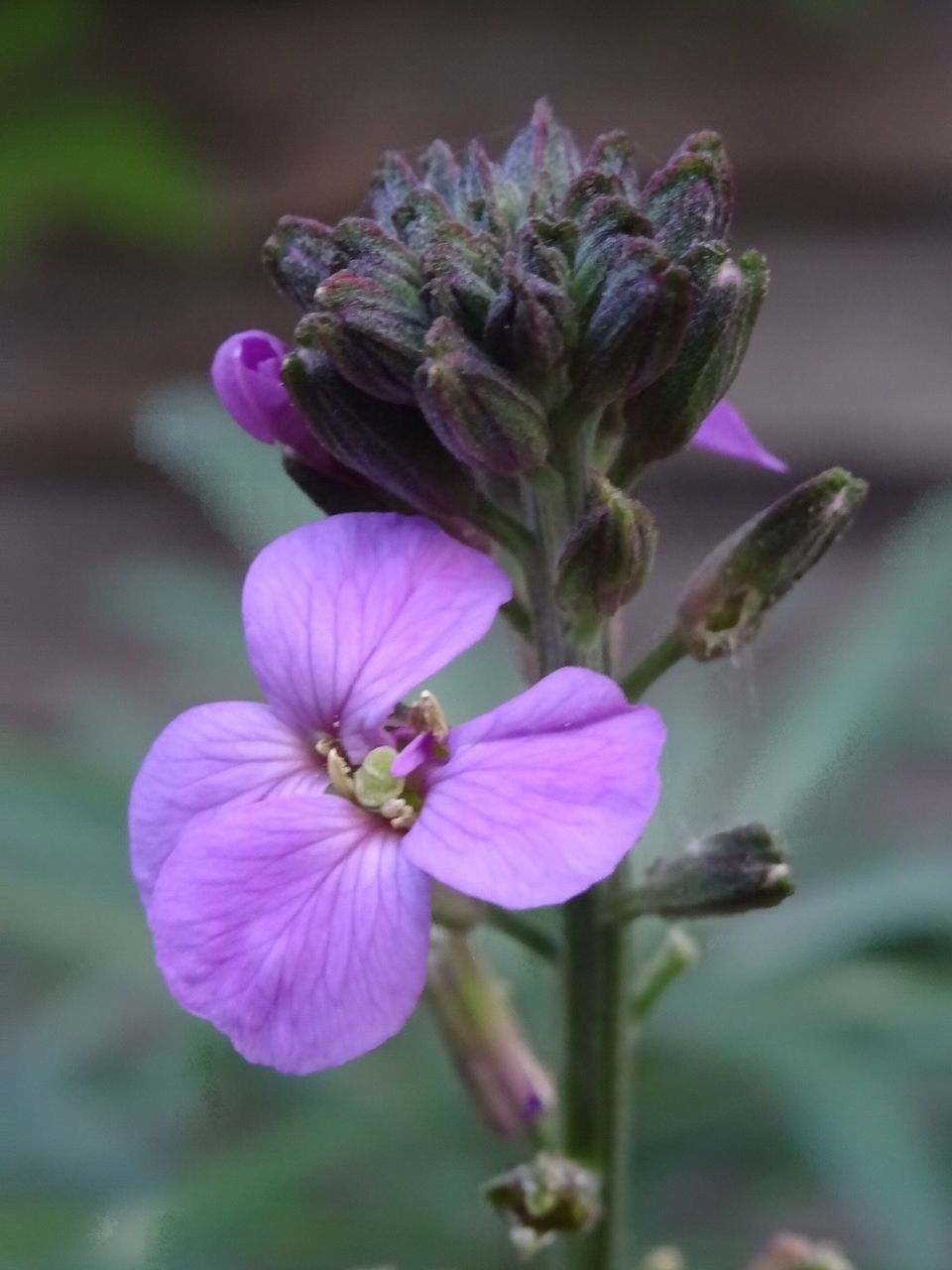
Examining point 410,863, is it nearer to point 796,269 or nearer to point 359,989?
point 359,989

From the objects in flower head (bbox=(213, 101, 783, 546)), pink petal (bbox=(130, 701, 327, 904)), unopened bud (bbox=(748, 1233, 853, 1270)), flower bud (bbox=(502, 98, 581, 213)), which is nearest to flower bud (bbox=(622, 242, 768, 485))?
flower head (bbox=(213, 101, 783, 546))

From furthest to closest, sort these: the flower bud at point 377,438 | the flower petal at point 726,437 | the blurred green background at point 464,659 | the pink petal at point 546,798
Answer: the blurred green background at point 464,659
the flower petal at point 726,437
the flower bud at point 377,438
the pink petal at point 546,798

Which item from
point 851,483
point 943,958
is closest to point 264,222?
point 943,958

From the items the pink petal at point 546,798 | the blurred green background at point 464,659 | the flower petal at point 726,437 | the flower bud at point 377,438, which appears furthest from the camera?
the blurred green background at point 464,659

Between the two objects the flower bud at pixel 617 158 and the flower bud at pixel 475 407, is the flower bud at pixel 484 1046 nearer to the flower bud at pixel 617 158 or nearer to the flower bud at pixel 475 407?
the flower bud at pixel 475 407

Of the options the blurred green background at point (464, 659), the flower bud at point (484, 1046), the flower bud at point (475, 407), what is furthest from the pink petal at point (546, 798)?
the blurred green background at point (464, 659)

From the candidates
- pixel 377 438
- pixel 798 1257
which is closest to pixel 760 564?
pixel 377 438

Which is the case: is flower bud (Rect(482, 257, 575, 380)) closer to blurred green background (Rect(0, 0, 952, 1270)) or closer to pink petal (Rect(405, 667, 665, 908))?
pink petal (Rect(405, 667, 665, 908))
